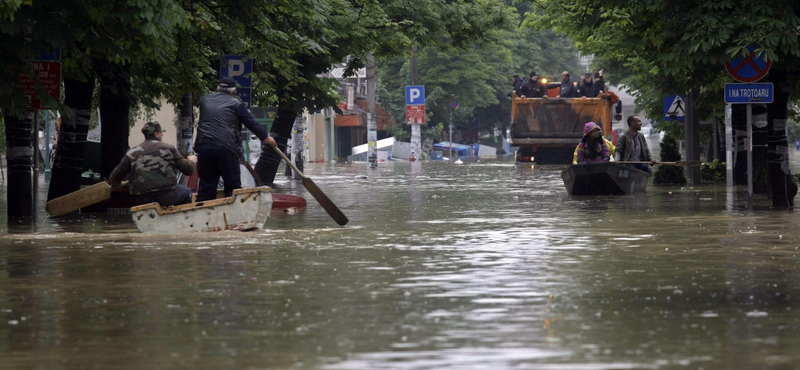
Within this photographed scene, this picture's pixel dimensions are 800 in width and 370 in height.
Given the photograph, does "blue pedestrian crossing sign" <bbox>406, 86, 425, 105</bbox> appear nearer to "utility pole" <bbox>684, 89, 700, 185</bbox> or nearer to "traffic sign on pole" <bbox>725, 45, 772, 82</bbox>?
"utility pole" <bbox>684, 89, 700, 185</bbox>

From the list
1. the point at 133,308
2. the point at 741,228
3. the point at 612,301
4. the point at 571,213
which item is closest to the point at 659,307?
Answer: the point at 612,301

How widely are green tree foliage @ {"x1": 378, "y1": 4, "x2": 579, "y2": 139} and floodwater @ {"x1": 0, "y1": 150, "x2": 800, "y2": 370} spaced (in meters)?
59.9

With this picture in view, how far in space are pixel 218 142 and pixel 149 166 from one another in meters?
0.92

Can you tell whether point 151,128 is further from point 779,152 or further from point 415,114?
point 415,114

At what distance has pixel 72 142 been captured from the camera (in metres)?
22.4

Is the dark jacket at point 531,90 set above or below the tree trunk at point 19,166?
above

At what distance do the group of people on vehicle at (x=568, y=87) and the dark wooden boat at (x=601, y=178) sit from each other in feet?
75.2

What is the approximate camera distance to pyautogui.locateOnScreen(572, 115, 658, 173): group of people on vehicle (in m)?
28.5

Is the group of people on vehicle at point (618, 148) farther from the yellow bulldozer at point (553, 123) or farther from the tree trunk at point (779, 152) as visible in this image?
the yellow bulldozer at point (553, 123)

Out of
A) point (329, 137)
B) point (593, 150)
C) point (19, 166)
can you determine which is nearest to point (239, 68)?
point (19, 166)

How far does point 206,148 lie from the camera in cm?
1766

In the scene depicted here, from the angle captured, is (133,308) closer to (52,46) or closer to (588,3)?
(52,46)

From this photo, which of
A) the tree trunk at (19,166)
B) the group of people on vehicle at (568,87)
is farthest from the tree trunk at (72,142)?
the group of people on vehicle at (568,87)

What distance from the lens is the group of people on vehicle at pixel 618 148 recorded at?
28531 mm
